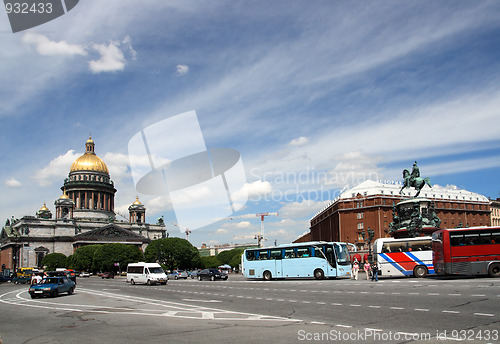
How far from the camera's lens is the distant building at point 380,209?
340ft

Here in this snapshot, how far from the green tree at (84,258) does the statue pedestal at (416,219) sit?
7538 centimetres

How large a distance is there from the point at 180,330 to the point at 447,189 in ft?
400

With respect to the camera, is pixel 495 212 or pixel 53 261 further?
pixel 495 212

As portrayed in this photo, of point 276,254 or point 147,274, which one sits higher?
point 276,254

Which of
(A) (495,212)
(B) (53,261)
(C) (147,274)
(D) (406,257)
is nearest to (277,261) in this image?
(D) (406,257)

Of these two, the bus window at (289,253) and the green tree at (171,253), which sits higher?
the bus window at (289,253)

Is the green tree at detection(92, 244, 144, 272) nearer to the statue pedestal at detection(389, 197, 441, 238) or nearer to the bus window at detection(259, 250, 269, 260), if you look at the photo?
the bus window at detection(259, 250, 269, 260)

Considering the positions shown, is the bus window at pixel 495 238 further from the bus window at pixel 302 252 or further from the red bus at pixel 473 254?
the bus window at pixel 302 252

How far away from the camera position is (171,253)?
106 m

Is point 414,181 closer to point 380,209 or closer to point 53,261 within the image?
point 380,209

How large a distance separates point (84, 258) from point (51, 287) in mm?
80428

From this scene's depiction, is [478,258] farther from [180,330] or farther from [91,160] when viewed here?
[91,160]

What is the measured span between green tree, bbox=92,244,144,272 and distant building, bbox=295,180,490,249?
49.8 metres

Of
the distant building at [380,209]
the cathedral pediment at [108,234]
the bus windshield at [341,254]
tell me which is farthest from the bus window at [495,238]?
the cathedral pediment at [108,234]
